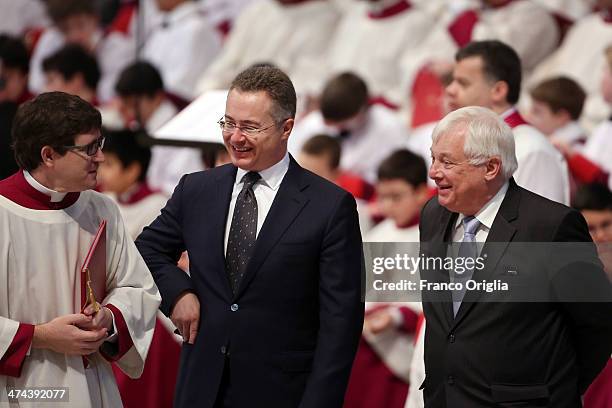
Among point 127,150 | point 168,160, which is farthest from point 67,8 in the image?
point 127,150

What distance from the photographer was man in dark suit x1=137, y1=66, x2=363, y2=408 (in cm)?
486

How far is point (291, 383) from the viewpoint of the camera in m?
4.92

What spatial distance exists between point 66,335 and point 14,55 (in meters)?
5.93

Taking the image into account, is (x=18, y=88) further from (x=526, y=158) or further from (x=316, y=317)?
(x=316, y=317)

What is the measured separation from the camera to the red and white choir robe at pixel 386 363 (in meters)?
7.28

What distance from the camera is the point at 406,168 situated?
25.7ft

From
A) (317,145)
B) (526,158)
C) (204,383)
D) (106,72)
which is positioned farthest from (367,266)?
(106,72)

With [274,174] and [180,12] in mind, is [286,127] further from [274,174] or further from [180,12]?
[180,12]

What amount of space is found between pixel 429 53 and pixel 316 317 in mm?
5840

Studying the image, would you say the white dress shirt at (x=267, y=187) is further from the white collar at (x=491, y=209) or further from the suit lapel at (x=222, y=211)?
the white collar at (x=491, y=209)

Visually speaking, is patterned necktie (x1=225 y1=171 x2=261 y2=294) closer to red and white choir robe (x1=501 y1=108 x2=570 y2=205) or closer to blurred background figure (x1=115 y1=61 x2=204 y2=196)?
red and white choir robe (x1=501 y1=108 x2=570 y2=205)

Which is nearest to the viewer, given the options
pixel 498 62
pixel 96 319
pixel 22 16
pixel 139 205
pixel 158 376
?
pixel 96 319

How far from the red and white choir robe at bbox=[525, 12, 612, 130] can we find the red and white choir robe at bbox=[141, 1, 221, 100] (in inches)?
126

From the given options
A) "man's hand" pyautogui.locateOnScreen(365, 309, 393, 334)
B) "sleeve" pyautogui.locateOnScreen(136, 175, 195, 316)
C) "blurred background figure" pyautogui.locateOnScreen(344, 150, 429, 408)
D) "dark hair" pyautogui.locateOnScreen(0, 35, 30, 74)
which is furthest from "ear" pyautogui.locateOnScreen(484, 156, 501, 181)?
"dark hair" pyautogui.locateOnScreen(0, 35, 30, 74)
